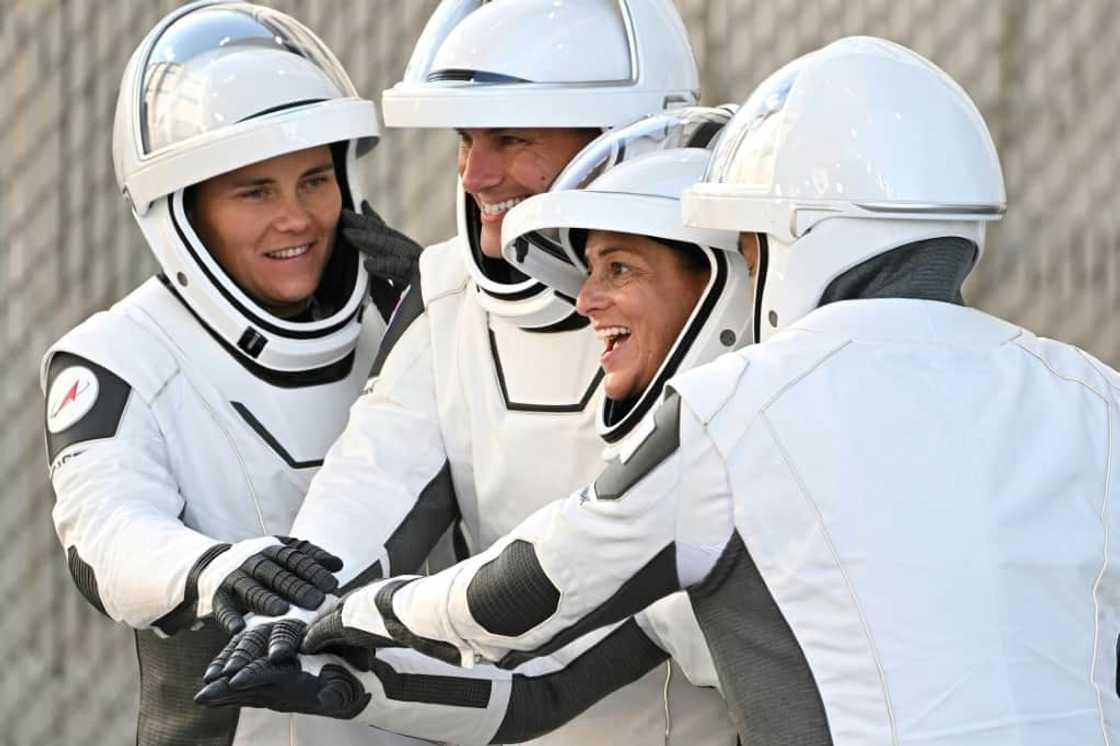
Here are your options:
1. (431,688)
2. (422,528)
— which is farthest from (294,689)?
(422,528)

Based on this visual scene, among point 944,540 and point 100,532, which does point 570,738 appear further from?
point 944,540

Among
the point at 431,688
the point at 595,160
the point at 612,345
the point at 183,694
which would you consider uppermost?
the point at 595,160

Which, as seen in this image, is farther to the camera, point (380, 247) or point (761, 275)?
point (380, 247)

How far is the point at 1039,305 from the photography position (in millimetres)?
3527

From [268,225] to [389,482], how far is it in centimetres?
46

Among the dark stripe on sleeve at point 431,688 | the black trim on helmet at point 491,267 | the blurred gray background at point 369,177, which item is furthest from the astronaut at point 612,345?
the blurred gray background at point 369,177

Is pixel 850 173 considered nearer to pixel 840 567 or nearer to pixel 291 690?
pixel 840 567

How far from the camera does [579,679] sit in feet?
7.82

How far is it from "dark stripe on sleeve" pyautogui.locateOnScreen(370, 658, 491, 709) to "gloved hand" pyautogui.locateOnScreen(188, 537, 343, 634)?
12 cm

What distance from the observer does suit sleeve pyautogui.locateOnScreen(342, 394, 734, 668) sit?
1.85 metres

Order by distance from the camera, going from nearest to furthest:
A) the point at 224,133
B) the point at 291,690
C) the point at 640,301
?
the point at 291,690, the point at 640,301, the point at 224,133

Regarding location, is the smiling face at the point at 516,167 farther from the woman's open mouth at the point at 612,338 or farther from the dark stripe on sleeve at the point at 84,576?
the dark stripe on sleeve at the point at 84,576

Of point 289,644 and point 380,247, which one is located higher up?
point 380,247

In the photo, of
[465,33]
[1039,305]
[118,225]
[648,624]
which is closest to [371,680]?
[648,624]
